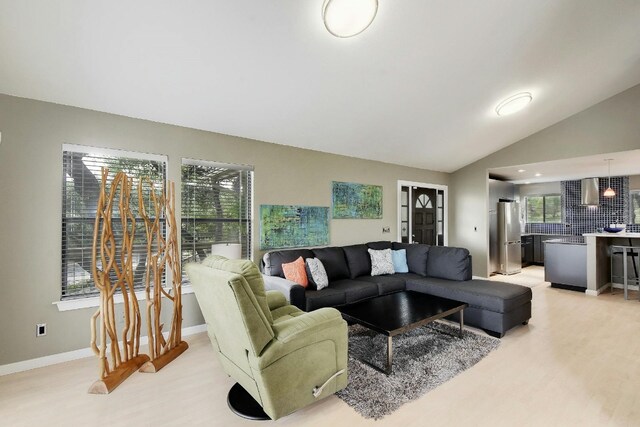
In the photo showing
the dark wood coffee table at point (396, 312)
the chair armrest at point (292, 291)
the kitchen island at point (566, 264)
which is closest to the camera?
the dark wood coffee table at point (396, 312)

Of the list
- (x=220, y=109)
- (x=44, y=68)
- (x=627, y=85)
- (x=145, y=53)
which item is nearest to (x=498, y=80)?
(x=627, y=85)

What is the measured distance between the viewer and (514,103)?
4062 mm

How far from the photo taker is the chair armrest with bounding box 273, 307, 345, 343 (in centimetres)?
186

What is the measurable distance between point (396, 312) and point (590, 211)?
763 cm

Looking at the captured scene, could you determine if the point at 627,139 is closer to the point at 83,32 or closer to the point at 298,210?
the point at 298,210

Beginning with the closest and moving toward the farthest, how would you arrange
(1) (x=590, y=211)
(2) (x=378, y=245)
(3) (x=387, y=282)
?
1. (3) (x=387, y=282)
2. (2) (x=378, y=245)
3. (1) (x=590, y=211)

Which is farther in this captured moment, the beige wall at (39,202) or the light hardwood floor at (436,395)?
the beige wall at (39,202)

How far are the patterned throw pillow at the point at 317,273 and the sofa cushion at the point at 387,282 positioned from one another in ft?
2.08

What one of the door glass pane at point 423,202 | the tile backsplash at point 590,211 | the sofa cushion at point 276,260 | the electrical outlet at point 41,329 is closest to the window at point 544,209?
the tile backsplash at point 590,211

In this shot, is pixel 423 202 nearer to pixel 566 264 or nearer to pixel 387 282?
pixel 566 264

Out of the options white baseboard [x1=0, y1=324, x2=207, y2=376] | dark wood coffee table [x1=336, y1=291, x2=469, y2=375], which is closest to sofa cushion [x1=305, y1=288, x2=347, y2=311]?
dark wood coffee table [x1=336, y1=291, x2=469, y2=375]

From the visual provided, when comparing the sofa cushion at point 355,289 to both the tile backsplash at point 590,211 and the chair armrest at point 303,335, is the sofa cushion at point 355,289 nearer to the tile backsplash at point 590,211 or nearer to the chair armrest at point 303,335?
the chair armrest at point 303,335

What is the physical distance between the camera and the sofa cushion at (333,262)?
404 centimetres

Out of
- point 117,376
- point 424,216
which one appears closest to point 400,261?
point 424,216
